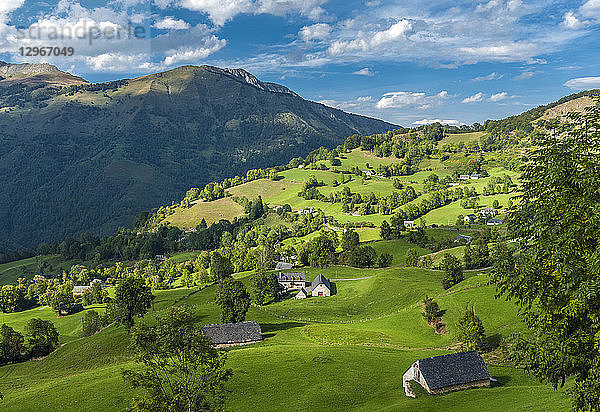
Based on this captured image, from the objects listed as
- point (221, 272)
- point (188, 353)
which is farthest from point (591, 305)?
point (221, 272)

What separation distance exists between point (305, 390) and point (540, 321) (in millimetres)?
32226

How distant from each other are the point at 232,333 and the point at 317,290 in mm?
53275

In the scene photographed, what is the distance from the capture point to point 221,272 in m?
154

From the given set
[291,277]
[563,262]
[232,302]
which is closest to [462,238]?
[291,277]

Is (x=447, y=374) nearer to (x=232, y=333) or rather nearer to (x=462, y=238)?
(x=232, y=333)

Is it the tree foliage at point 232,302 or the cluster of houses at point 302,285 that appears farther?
the cluster of houses at point 302,285

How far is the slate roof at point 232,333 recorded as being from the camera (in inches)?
2887

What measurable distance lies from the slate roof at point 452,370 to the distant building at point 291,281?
89905mm

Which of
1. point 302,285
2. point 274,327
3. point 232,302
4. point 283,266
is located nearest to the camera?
point 232,302

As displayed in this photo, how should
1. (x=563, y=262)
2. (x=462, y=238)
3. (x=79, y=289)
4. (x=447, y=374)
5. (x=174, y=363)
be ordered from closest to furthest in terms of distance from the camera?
(x=563, y=262) < (x=174, y=363) < (x=447, y=374) < (x=462, y=238) < (x=79, y=289)

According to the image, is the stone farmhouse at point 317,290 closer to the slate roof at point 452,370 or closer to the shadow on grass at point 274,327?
the shadow on grass at point 274,327

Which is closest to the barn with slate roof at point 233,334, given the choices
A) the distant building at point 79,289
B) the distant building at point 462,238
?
the distant building at point 462,238

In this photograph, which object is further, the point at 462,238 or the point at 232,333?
the point at 462,238

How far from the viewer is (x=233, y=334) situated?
244 ft
